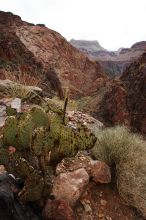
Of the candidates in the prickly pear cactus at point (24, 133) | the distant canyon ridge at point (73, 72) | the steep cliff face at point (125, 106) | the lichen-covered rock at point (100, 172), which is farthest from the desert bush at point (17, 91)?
the steep cliff face at point (125, 106)

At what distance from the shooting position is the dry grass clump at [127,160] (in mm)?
5848

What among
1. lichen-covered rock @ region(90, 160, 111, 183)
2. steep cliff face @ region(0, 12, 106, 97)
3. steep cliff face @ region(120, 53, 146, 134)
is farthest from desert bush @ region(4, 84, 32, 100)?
steep cliff face @ region(0, 12, 106, 97)

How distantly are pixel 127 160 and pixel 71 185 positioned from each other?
3.90 ft

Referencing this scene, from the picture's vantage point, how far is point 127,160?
6.17 metres

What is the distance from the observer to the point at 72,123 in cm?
920

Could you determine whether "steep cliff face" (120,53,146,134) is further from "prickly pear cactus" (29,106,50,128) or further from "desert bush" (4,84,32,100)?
"prickly pear cactus" (29,106,50,128)

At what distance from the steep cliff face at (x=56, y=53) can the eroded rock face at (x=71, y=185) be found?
26.1 metres

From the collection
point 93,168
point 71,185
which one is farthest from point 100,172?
point 71,185

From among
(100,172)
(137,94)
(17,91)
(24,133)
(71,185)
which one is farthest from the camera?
(137,94)

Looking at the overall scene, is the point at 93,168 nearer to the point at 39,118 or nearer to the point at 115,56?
the point at 39,118

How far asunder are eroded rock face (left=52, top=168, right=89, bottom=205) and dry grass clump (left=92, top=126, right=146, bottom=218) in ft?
2.15

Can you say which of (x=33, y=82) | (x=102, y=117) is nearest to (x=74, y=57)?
(x=102, y=117)

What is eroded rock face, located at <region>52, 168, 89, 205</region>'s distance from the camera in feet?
17.2

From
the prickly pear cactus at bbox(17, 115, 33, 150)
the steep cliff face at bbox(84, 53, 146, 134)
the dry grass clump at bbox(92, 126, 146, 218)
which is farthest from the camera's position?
the steep cliff face at bbox(84, 53, 146, 134)
